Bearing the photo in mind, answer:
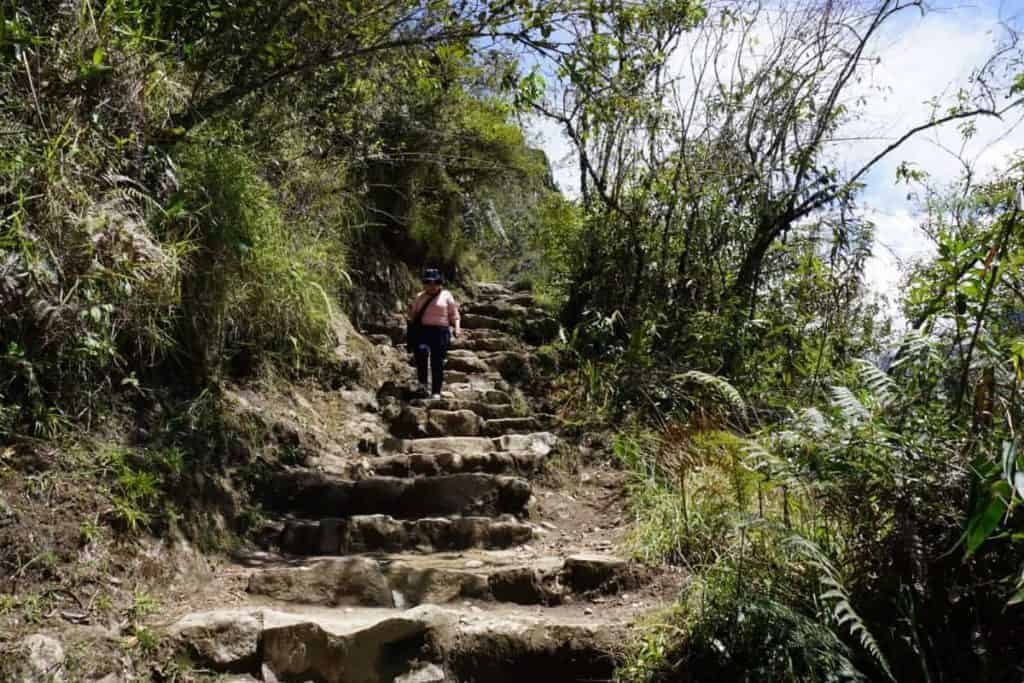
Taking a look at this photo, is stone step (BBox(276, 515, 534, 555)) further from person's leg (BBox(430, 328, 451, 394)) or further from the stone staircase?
person's leg (BBox(430, 328, 451, 394))

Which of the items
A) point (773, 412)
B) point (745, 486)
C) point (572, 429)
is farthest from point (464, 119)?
point (745, 486)

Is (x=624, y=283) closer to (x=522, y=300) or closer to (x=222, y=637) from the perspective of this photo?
(x=522, y=300)

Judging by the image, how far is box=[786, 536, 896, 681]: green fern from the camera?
8.91ft

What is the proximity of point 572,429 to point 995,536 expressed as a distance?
15.0ft

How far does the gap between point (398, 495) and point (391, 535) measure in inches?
20.7

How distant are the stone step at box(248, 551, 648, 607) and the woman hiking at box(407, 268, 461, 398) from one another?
3455 millimetres

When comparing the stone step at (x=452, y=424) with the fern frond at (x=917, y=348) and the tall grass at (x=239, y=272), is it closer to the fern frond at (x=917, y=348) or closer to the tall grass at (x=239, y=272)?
the tall grass at (x=239, y=272)

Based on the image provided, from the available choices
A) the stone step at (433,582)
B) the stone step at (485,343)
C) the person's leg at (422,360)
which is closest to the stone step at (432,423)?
the person's leg at (422,360)

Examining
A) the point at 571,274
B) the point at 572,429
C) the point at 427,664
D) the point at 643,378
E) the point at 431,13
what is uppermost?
the point at 431,13

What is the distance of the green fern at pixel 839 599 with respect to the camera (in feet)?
8.91

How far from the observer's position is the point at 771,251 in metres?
8.23

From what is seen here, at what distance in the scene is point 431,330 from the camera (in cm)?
776


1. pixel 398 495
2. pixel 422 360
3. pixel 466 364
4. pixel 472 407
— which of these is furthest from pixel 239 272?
pixel 466 364

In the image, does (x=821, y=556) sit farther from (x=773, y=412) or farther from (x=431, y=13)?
(x=431, y=13)
